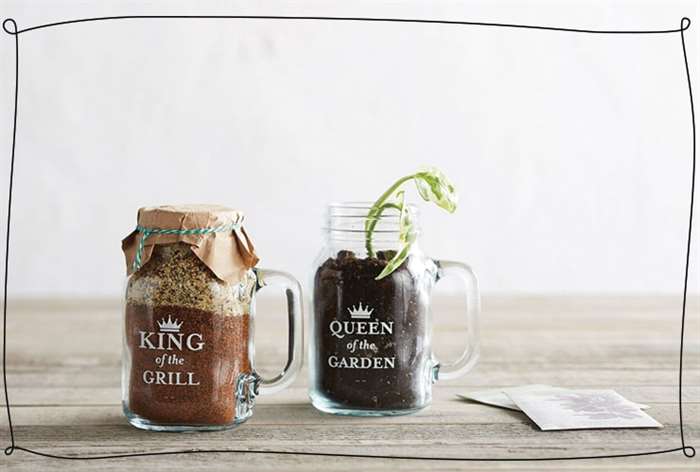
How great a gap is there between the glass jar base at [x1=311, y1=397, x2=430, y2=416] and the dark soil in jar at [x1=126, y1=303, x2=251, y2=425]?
10 cm

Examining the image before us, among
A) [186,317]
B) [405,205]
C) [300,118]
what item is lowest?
[186,317]

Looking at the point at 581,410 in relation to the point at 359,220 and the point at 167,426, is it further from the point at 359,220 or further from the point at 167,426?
the point at 167,426

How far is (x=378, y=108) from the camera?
7.55 ft

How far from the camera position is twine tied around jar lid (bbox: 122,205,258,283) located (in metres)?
0.88

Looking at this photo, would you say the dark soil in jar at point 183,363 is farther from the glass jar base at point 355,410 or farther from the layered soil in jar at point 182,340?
the glass jar base at point 355,410

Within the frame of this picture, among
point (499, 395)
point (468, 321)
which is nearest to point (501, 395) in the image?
point (499, 395)

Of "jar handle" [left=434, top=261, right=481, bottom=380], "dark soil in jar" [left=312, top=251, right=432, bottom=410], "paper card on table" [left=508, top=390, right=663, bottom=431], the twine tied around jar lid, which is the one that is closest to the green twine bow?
the twine tied around jar lid

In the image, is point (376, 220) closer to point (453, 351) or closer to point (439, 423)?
point (439, 423)

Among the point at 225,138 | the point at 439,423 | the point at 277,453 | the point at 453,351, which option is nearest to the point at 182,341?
the point at 277,453

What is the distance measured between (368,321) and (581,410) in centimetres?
24

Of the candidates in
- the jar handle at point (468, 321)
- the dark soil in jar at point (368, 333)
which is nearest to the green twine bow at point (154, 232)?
the dark soil in jar at point (368, 333)

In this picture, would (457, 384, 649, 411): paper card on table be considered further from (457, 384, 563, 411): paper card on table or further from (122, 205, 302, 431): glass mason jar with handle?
(122, 205, 302, 431): glass mason jar with handle

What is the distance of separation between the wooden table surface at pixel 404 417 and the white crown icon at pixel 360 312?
100 millimetres

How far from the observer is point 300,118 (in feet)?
7.59
